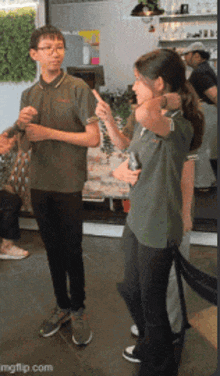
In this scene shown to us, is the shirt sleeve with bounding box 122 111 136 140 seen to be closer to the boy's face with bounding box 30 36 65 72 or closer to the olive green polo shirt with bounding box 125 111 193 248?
the olive green polo shirt with bounding box 125 111 193 248

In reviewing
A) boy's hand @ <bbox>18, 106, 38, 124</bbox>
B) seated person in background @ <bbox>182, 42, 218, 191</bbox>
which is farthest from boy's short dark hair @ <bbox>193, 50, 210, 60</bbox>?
boy's hand @ <bbox>18, 106, 38, 124</bbox>

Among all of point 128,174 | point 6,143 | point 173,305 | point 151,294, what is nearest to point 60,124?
point 6,143

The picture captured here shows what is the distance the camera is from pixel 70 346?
53.5 inches

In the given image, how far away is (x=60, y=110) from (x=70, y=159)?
0.56 ft

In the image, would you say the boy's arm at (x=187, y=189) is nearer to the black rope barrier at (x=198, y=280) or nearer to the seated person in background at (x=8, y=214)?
the black rope barrier at (x=198, y=280)

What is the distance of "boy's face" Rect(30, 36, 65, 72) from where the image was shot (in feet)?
3.54

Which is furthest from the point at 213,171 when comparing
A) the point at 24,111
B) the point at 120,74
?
the point at 24,111

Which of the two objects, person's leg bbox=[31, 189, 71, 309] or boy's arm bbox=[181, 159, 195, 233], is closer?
boy's arm bbox=[181, 159, 195, 233]

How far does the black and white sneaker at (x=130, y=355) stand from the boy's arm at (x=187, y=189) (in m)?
0.55

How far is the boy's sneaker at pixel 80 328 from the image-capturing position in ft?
4.47

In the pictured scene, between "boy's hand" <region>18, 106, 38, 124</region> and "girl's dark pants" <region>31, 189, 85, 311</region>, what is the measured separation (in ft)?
0.86

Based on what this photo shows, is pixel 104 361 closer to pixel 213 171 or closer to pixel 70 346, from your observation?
pixel 70 346

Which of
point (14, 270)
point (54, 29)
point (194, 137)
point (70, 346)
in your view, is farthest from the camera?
point (14, 270)

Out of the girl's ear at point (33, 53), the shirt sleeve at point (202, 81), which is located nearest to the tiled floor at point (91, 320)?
the shirt sleeve at point (202, 81)
